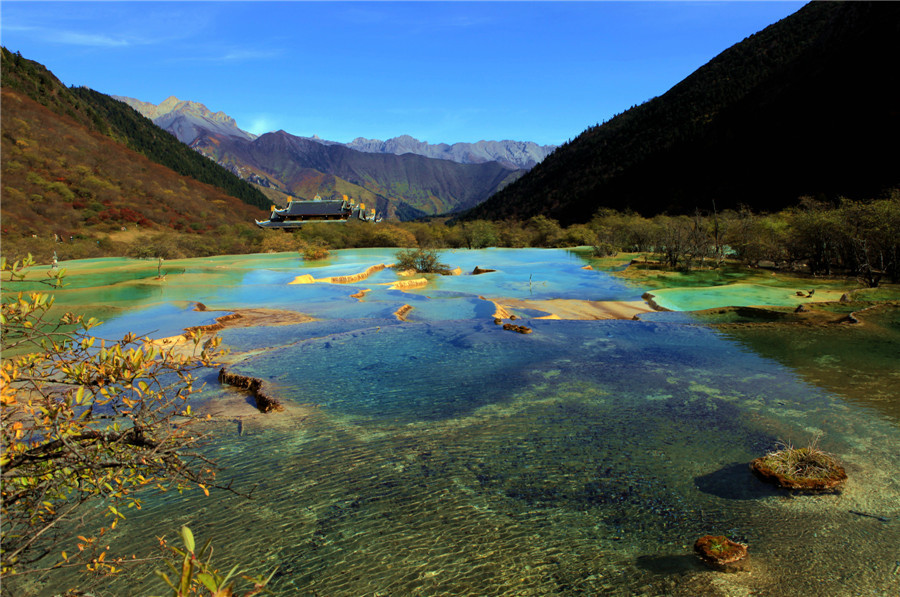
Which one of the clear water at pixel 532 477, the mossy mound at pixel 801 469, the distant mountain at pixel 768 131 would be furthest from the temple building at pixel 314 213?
the mossy mound at pixel 801 469

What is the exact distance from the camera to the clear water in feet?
12.3

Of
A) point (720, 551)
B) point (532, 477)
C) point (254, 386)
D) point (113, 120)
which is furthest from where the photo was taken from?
point (113, 120)

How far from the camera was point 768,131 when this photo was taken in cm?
4472

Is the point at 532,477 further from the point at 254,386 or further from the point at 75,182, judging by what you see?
the point at 75,182

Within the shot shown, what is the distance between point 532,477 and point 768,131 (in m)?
53.3

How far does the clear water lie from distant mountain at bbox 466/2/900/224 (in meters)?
34.7

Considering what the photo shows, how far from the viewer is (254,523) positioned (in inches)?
172

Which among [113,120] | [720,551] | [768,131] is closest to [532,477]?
[720,551]

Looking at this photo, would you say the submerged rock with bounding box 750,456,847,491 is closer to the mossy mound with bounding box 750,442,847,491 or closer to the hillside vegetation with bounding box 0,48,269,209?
the mossy mound with bounding box 750,442,847,491

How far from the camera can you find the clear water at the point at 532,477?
3758mm

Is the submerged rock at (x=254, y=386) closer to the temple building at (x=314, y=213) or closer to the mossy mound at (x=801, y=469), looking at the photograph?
the mossy mound at (x=801, y=469)

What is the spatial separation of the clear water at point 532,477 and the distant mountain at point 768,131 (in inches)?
1365

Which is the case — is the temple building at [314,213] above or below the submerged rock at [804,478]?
above

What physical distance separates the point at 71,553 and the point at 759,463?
6926 mm
